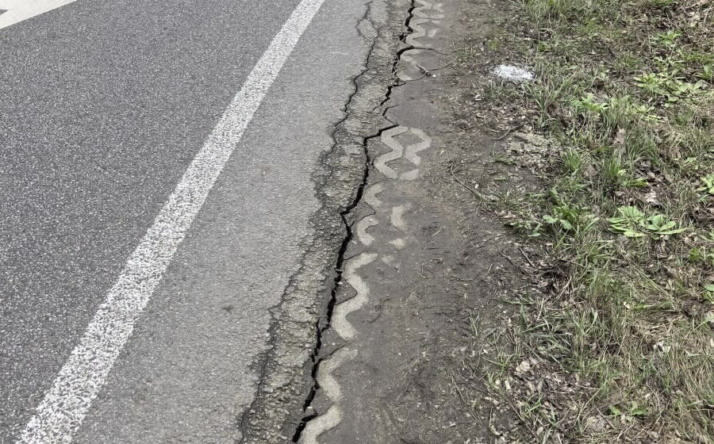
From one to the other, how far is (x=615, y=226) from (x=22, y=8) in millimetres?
3716

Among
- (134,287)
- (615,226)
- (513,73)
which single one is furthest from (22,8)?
(615,226)

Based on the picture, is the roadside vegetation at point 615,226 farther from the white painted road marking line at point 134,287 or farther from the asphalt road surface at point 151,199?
the white painted road marking line at point 134,287

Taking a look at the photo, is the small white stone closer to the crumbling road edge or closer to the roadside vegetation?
the roadside vegetation

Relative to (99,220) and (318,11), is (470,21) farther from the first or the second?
(99,220)

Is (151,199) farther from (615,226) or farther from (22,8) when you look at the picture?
(22,8)

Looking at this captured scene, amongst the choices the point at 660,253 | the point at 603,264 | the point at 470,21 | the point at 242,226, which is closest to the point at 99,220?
the point at 242,226

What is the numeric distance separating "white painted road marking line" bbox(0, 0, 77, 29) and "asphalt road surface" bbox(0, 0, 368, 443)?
19mm

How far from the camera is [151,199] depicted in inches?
120

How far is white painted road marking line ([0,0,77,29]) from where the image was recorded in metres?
4.48

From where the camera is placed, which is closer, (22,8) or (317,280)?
(317,280)

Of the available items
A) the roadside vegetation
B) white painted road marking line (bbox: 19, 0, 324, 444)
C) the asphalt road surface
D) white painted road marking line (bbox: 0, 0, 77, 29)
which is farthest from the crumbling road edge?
white painted road marking line (bbox: 0, 0, 77, 29)

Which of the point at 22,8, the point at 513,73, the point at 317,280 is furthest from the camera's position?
the point at 22,8

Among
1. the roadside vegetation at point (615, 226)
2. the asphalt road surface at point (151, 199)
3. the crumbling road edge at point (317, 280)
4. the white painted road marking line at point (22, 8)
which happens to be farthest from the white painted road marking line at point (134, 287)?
the white painted road marking line at point (22, 8)

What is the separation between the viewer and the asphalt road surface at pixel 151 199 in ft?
7.50
